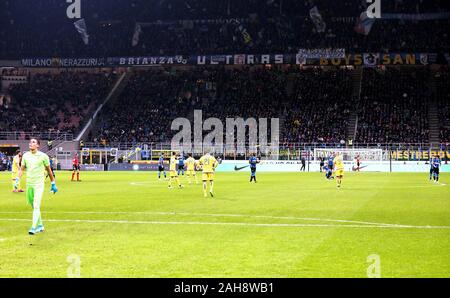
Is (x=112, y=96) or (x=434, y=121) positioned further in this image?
(x=112, y=96)

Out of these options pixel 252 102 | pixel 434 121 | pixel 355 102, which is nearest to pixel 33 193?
pixel 434 121

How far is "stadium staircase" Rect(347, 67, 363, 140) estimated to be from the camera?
68312mm

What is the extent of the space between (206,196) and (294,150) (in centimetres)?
3693

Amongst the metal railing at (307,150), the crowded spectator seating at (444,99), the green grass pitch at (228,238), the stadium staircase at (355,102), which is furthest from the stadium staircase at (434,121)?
the green grass pitch at (228,238)

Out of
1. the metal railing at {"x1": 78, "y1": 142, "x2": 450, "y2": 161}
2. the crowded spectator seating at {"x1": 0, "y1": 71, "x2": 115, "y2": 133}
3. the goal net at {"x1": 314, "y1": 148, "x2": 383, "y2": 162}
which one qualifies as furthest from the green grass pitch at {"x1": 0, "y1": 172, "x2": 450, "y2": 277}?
the crowded spectator seating at {"x1": 0, "y1": 71, "x2": 115, "y2": 133}

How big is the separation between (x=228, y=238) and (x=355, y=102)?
5977 cm

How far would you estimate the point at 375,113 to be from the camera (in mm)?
69875

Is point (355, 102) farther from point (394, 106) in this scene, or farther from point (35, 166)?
point (35, 166)

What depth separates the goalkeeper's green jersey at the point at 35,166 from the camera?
15.6 metres

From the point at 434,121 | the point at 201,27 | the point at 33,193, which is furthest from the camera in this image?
the point at 201,27

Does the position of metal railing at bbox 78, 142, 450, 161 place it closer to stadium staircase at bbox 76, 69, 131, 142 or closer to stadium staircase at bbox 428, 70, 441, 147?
stadium staircase at bbox 428, 70, 441, 147

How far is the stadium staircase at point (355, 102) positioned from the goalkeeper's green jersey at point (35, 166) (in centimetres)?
5415

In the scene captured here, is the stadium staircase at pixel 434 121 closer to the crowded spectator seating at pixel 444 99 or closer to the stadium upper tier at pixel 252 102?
the stadium upper tier at pixel 252 102

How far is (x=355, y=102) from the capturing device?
72312mm
